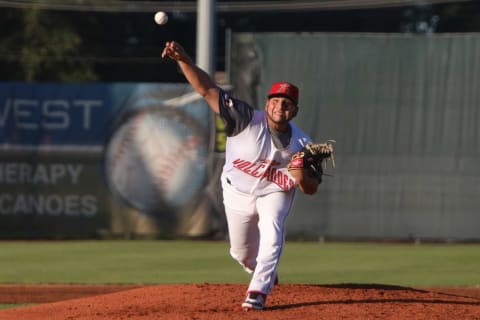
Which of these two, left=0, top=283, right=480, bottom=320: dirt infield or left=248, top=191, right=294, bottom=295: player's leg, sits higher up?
left=248, top=191, right=294, bottom=295: player's leg

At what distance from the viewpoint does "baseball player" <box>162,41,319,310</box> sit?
8.76m

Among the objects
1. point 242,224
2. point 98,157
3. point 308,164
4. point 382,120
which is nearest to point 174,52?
point 308,164

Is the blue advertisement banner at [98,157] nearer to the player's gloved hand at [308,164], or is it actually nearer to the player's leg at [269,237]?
the player's leg at [269,237]

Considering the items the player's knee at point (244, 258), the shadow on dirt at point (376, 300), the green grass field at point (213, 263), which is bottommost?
the green grass field at point (213, 263)

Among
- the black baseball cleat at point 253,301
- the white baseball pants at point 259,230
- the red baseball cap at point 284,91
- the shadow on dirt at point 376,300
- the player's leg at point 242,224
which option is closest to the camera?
the black baseball cleat at point 253,301

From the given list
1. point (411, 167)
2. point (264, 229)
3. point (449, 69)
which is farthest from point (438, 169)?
point (264, 229)

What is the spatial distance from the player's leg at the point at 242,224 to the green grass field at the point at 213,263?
11.1 ft

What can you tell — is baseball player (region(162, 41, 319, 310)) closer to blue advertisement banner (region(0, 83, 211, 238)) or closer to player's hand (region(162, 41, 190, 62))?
player's hand (region(162, 41, 190, 62))

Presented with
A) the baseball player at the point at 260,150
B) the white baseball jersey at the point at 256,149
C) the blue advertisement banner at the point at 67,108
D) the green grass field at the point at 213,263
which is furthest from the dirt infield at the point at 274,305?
the blue advertisement banner at the point at 67,108

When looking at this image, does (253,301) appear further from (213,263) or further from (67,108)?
(67,108)

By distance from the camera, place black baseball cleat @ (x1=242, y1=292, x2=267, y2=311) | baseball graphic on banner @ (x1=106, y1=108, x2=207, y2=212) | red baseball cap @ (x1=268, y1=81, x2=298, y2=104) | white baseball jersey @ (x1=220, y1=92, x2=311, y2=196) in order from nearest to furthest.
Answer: black baseball cleat @ (x1=242, y1=292, x2=267, y2=311)
red baseball cap @ (x1=268, y1=81, x2=298, y2=104)
white baseball jersey @ (x1=220, y1=92, x2=311, y2=196)
baseball graphic on banner @ (x1=106, y1=108, x2=207, y2=212)

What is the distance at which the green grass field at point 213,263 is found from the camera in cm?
1302

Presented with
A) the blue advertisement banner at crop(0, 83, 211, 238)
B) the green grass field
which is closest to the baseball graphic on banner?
the blue advertisement banner at crop(0, 83, 211, 238)

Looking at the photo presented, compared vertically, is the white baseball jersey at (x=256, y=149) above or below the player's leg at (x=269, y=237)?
above
